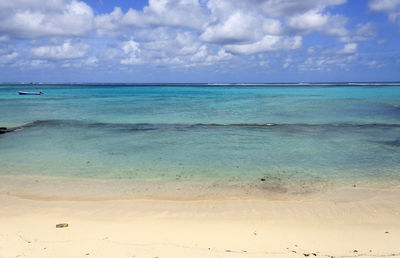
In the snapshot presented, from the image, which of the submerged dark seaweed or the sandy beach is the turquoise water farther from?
the sandy beach

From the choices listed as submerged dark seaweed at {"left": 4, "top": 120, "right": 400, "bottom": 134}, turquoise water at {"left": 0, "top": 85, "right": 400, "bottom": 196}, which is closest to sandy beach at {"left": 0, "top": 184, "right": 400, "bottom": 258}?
turquoise water at {"left": 0, "top": 85, "right": 400, "bottom": 196}

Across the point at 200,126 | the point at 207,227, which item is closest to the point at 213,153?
the point at 207,227

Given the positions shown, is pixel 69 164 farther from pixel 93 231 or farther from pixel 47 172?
pixel 93 231

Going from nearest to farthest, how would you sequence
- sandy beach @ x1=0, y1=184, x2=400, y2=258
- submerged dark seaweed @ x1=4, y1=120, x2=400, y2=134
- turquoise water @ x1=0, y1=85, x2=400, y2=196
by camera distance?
sandy beach @ x1=0, y1=184, x2=400, y2=258 → turquoise water @ x1=0, y1=85, x2=400, y2=196 → submerged dark seaweed @ x1=4, y1=120, x2=400, y2=134

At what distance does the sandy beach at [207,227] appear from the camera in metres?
5.32

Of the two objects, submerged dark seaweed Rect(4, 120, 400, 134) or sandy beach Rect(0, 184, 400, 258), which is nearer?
sandy beach Rect(0, 184, 400, 258)

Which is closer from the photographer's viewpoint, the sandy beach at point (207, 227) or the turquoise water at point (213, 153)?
the sandy beach at point (207, 227)

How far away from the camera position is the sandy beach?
17.5 feet

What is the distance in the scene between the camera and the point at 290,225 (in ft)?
21.4

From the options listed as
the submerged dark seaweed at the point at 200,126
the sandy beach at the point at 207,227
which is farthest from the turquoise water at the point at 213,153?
the sandy beach at the point at 207,227

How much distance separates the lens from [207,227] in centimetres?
639

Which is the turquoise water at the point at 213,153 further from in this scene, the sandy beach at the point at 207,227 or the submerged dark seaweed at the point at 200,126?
the sandy beach at the point at 207,227

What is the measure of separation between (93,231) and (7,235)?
4.96 ft

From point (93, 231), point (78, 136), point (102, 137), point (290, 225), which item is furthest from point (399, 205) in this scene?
point (78, 136)
